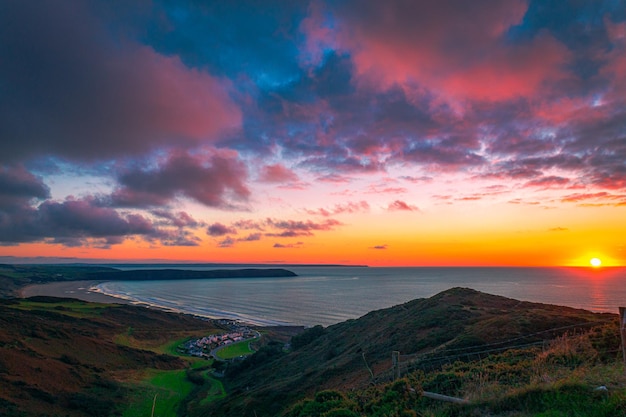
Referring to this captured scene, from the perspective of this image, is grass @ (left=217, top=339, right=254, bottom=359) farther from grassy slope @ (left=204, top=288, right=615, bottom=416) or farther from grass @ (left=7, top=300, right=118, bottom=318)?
grass @ (left=7, top=300, right=118, bottom=318)

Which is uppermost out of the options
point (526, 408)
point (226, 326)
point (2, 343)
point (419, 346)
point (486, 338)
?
point (526, 408)

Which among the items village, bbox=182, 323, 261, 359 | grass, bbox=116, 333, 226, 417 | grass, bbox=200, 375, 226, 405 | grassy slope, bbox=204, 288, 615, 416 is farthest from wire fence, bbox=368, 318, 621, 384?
village, bbox=182, 323, 261, 359

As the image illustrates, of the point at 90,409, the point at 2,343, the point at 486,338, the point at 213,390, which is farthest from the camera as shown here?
the point at 2,343

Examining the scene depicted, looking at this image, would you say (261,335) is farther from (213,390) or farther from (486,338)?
(486,338)

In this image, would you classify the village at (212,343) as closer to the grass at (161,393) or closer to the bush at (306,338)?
the grass at (161,393)

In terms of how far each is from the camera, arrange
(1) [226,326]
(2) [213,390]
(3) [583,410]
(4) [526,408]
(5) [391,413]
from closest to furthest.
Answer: (3) [583,410]
(4) [526,408]
(5) [391,413]
(2) [213,390]
(1) [226,326]

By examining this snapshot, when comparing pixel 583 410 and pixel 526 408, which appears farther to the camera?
A: pixel 526 408

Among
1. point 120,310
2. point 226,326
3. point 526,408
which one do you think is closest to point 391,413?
point 526,408
